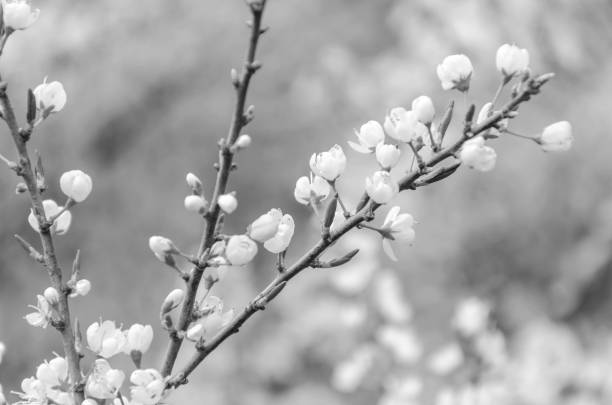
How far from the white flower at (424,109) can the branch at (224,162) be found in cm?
13

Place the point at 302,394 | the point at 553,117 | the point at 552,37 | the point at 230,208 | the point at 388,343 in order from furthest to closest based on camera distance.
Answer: the point at 552,37 → the point at 553,117 → the point at 302,394 → the point at 388,343 → the point at 230,208

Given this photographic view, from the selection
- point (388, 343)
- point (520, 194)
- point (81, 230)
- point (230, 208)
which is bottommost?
point (230, 208)

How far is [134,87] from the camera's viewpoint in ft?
8.31

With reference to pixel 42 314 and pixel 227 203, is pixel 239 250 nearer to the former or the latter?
pixel 227 203

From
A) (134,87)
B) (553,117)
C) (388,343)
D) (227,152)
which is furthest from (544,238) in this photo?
(227,152)

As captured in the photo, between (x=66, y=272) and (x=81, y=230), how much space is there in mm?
160

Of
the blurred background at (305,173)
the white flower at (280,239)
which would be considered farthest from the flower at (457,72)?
the blurred background at (305,173)

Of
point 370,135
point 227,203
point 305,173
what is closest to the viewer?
point 227,203

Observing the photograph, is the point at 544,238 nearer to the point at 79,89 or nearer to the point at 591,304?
the point at 591,304

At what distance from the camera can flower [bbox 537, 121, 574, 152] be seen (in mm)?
512

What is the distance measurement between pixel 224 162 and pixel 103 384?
0.59 feet

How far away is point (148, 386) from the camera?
0.47 metres

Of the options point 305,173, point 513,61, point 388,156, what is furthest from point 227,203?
point 305,173

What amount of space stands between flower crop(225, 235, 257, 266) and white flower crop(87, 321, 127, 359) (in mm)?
125
